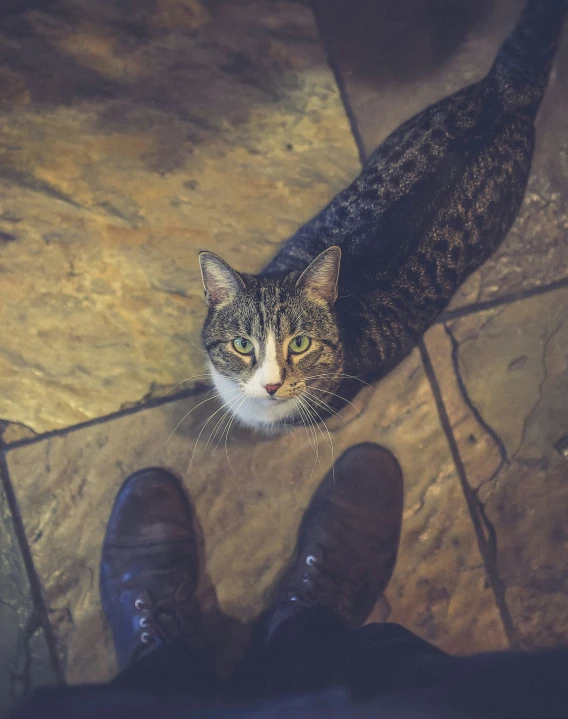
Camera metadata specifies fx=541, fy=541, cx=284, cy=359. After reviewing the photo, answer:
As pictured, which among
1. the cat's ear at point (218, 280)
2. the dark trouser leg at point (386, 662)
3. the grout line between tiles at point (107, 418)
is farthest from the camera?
the grout line between tiles at point (107, 418)

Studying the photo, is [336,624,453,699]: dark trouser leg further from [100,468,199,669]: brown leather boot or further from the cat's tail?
the cat's tail

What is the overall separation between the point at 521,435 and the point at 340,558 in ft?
2.12

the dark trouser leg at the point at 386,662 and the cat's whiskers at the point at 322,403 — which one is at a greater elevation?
the cat's whiskers at the point at 322,403

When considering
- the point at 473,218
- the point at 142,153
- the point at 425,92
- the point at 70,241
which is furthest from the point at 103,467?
the point at 425,92

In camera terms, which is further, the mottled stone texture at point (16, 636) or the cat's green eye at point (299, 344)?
the mottled stone texture at point (16, 636)

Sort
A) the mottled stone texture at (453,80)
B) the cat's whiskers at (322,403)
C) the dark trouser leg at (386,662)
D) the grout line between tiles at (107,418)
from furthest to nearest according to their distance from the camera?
the mottled stone texture at (453,80) < the grout line between tiles at (107,418) < the cat's whiskers at (322,403) < the dark trouser leg at (386,662)

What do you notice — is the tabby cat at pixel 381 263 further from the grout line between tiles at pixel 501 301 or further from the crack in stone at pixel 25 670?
the crack in stone at pixel 25 670

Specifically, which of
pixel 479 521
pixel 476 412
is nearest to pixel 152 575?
pixel 479 521

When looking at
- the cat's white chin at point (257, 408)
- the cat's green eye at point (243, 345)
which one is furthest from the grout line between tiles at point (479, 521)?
the cat's green eye at point (243, 345)

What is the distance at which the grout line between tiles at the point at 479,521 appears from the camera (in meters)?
1.53

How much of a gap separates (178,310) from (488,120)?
0.99 meters

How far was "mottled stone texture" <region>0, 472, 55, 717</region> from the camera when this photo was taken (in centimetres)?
145

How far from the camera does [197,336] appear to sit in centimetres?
161

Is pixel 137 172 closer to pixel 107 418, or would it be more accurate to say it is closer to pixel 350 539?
A: pixel 107 418
